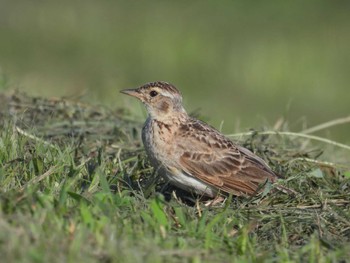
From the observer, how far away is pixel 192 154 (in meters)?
7.55

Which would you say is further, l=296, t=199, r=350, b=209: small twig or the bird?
the bird

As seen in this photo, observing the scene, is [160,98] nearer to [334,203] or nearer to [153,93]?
[153,93]

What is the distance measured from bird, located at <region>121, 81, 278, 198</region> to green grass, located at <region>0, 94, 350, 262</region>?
162 mm

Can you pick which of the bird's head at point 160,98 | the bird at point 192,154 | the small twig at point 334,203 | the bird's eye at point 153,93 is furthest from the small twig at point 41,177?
the small twig at point 334,203

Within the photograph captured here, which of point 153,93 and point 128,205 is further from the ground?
point 153,93

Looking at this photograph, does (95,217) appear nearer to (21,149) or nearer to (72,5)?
(21,149)

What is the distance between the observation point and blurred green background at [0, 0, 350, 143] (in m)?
14.5

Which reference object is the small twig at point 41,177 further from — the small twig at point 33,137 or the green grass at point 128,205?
the small twig at point 33,137

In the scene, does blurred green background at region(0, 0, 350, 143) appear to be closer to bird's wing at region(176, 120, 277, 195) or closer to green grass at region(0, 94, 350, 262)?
green grass at region(0, 94, 350, 262)

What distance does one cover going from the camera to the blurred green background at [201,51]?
1445cm

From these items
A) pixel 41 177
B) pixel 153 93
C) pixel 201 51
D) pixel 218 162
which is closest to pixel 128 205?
pixel 41 177

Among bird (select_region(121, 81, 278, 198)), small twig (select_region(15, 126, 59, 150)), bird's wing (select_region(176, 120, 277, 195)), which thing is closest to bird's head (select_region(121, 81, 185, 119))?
bird (select_region(121, 81, 278, 198))

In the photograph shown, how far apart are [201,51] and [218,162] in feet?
27.9

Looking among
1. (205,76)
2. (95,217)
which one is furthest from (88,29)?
(95,217)
